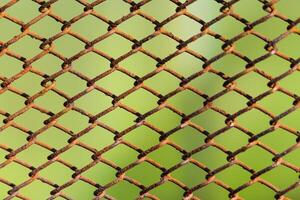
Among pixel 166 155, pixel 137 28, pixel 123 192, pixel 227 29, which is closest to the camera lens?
pixel 123 192

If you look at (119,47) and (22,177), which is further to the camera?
(119,47)

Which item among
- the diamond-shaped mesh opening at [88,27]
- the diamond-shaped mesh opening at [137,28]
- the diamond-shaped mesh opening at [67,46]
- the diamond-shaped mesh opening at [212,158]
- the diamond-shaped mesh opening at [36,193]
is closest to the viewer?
the diamond-shaped mesh opening at [36,193]

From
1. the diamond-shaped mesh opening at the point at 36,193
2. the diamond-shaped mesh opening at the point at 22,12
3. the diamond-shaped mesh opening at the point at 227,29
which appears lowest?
the diamond-shaped mesh opening at the point at 36,193

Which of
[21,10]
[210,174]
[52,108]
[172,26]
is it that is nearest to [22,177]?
[52,108]

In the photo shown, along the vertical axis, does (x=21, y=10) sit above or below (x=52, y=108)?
above

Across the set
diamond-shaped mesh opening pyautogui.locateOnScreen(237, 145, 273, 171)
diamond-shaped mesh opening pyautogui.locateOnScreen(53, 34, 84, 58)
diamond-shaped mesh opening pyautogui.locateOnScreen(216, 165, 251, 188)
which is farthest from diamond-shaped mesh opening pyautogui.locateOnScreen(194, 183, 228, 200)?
diamond-shaped mesh opening pyautogui.locateOnScreen(53, 34, 84, 58)

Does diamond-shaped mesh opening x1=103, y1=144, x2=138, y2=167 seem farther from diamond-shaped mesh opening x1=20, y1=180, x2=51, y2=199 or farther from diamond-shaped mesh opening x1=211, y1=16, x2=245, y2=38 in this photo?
diamond-shaped mesh opening x1=211, y1=16, x2=245, y2=38

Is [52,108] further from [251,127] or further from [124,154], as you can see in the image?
[251,127]

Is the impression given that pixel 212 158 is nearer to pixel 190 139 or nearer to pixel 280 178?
pixel 190 139

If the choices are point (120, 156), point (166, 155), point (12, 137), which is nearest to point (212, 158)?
point (166, 155)

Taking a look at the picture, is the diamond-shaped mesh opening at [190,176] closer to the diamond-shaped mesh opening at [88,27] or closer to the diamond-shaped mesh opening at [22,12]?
the diamond-shaped mesh opening at [88,27]

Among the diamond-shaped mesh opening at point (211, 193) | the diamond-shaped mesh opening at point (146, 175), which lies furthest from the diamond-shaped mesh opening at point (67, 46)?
the diamond-shaped mesh opening at point (211, 193)
